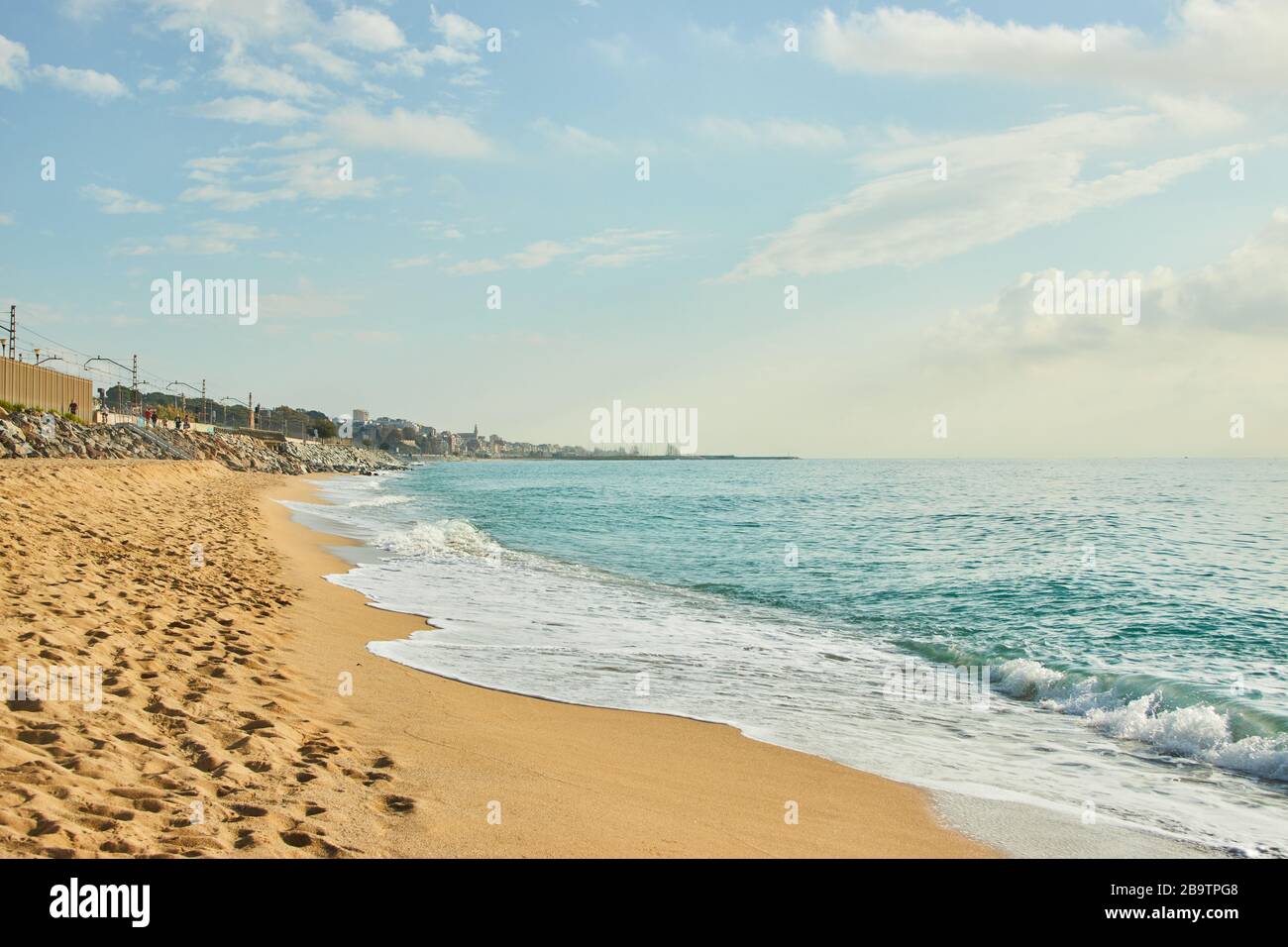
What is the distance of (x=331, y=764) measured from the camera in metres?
5.10

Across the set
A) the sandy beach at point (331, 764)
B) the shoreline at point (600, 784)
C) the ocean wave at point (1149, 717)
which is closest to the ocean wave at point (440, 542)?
the sandy beach at point (331, 764)

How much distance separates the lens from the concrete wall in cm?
4491

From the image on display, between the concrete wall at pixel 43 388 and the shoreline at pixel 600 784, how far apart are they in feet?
159

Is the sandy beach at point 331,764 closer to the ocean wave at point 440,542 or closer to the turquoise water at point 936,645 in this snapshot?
the turquoise water at point 936,645

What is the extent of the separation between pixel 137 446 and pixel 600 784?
52.6m

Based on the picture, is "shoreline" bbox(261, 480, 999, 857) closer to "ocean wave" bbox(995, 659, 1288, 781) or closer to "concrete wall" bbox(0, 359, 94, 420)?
"ocean wave" bbox(995, 659, 1288, 781)

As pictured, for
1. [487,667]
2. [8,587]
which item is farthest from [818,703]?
[8,587]

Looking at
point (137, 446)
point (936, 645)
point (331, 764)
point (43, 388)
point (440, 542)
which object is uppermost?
point (43, 388)

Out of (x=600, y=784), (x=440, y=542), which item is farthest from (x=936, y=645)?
(x=440, y=542)

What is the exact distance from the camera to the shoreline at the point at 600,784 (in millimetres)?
4488

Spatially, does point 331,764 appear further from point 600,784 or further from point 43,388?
point 43,388

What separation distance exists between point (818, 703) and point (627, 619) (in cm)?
491

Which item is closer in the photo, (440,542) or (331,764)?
(331,764)

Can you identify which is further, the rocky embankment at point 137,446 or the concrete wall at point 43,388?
the concrete wall at point 43,388
